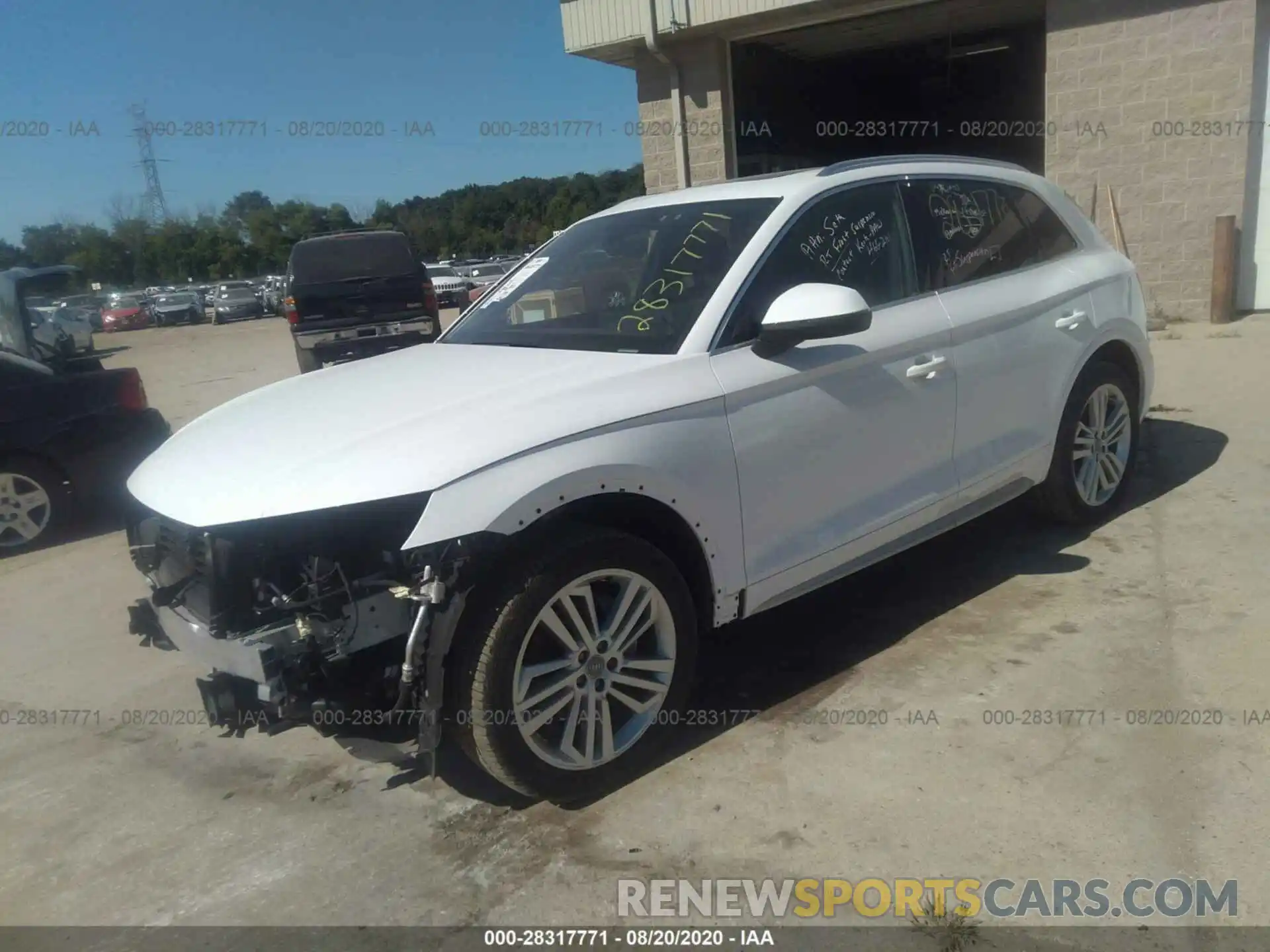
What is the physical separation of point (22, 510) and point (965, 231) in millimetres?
5820

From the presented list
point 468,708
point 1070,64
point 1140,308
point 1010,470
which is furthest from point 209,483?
point 1070,64

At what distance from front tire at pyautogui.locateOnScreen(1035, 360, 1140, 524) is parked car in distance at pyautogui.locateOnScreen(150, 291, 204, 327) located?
129ft

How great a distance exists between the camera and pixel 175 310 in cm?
3812

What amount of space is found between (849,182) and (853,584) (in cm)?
180

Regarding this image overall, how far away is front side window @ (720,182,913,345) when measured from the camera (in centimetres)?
342

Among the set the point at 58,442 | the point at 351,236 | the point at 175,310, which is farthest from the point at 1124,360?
the point at 175,310

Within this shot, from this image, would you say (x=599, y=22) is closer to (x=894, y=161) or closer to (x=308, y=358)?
(x=308, y=358)

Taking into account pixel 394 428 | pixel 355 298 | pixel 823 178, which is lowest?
pixel 394 428

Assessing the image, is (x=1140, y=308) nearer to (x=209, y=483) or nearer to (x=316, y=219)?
(x=209, y=483)

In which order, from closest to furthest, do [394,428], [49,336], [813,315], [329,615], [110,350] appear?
1. [329,615]
2. [394,428]
3. [813,315]
4. [49,336]
5. [110,350]

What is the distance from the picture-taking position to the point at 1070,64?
11.2m

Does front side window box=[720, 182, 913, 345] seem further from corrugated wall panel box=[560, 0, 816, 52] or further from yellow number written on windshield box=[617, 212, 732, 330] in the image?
corrugated wall panel box=[560, 0, 816, 52]

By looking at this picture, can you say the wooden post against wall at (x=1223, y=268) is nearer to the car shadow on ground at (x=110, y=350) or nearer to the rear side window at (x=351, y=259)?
the rear side window at (x=351, y=259)

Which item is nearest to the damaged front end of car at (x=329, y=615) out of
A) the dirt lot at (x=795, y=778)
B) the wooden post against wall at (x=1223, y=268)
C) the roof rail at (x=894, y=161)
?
the dirt lot at (x=795, y=778)
